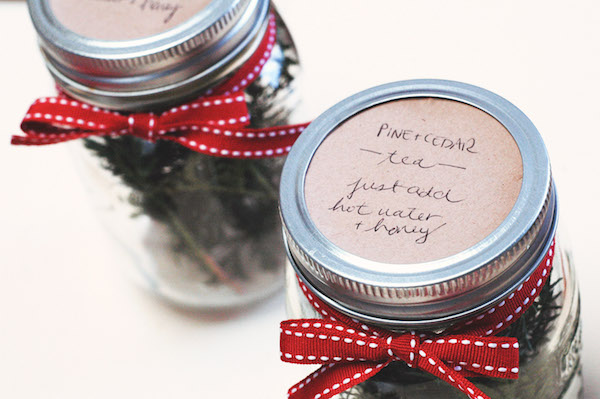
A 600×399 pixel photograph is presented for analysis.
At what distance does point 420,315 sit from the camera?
1.92ft

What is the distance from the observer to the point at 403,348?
0.59 m

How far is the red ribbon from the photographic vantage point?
814 mm

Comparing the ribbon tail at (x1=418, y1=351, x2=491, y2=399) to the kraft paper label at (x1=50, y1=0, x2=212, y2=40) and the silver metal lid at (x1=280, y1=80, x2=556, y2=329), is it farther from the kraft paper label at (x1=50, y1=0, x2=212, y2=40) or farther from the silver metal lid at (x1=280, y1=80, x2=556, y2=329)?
the kraft paper label at (x1=50, y1=0, x2=212, y2=40)

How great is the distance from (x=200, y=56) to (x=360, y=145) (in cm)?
22

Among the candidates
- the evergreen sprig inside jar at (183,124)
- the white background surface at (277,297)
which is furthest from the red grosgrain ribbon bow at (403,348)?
the evergreen sprig inside jar at (183,124)

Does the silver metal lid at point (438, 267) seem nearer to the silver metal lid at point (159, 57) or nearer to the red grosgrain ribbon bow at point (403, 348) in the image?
the red grosgrain ribbon bow at point (403, 348)

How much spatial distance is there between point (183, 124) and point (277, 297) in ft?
0.99

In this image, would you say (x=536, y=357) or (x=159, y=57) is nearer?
(x=536, y=357)

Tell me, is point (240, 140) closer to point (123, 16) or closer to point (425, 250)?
point (123, 16)

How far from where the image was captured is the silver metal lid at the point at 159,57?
791 millimetres

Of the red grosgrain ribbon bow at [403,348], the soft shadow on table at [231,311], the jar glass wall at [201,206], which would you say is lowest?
the soft shadow on table at [231,311]

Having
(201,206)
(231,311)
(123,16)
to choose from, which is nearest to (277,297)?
(231,311)

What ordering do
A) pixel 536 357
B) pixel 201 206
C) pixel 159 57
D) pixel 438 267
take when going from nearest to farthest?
1. pixel 438 267
2. pixel 536 357
3. pixel 159 57
4. pixel 201 206

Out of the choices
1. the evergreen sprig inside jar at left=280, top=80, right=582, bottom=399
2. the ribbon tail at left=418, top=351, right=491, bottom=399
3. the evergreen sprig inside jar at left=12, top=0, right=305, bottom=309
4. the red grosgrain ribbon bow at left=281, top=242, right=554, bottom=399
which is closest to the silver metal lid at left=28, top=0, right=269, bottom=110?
the evergreen sprig inside jar at left=12, top=0, right=305, bottom=309
